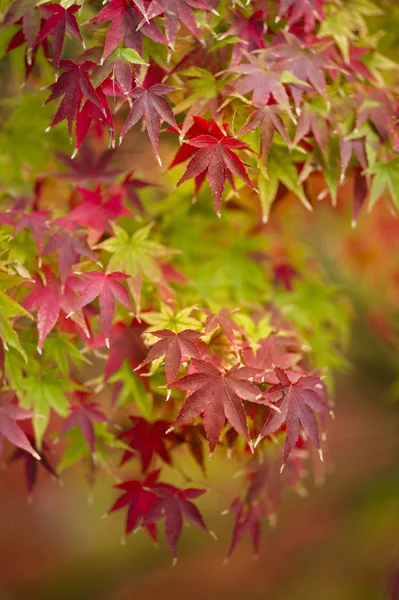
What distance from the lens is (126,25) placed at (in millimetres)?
1326

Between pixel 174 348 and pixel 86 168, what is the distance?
28.0 inches

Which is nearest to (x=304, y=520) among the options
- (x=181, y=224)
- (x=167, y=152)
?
(x=167, y=152)

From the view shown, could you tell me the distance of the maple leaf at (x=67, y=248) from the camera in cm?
151

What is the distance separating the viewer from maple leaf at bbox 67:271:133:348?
143cm

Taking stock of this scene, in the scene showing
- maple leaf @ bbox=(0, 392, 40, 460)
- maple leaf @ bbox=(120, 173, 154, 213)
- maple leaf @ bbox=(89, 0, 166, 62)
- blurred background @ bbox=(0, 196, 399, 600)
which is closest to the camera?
maple leaf @ bbox=(89, 0, 166, 62)

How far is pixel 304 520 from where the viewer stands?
4160mm

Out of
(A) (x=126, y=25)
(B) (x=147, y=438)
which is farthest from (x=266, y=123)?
(B) (x=147, y=438)

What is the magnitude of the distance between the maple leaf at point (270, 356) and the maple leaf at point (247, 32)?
70 centimetres

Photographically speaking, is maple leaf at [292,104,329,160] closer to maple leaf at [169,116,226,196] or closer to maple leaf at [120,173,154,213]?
maple leaf at [169,116,226,196]

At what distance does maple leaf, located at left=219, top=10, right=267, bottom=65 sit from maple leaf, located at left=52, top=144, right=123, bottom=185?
0.49 meters

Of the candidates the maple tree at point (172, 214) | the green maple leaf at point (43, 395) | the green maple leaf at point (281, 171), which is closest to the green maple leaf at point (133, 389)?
the maple tree at point (172, 214)

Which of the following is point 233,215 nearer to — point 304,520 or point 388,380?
point 304,520

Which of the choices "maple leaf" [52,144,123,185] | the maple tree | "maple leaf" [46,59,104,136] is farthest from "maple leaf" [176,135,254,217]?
"maple leaf" [52,144,123,185]

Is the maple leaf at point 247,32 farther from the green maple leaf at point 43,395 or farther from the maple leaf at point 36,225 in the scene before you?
the green maple leaf at point 43,395
